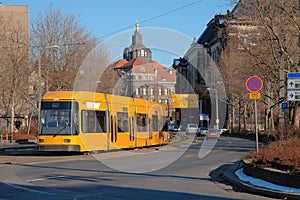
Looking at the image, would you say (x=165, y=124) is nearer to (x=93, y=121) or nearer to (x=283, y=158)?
(x=93, y=121)

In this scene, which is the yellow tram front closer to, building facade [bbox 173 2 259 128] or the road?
the road

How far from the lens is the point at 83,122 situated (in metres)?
25.4

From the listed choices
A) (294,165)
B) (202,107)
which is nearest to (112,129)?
(294,165)

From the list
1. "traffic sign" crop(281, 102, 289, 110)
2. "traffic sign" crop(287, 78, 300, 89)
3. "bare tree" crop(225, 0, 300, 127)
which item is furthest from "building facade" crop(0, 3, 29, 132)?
"traffic sign" crop(287, 78, 300, 89)

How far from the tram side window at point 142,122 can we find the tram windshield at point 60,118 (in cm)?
769

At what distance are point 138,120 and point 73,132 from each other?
8.06m

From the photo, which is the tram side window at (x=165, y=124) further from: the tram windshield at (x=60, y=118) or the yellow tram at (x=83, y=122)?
the tram windshield at (x=60, y=118)

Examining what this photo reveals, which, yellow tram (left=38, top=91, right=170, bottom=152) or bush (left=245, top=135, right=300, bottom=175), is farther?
yellow tram (left=38, top=91, right=170, bottom=152)

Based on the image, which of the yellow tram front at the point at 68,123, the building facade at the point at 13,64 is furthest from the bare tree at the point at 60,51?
the yellow tram front at the point at 68,123

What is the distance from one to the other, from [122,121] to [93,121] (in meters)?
3.68

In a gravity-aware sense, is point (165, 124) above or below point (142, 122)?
below

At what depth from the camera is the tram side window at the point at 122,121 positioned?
1140 inches

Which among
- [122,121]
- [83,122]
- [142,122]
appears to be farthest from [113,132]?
[142,122]

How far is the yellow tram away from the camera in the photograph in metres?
24.9
